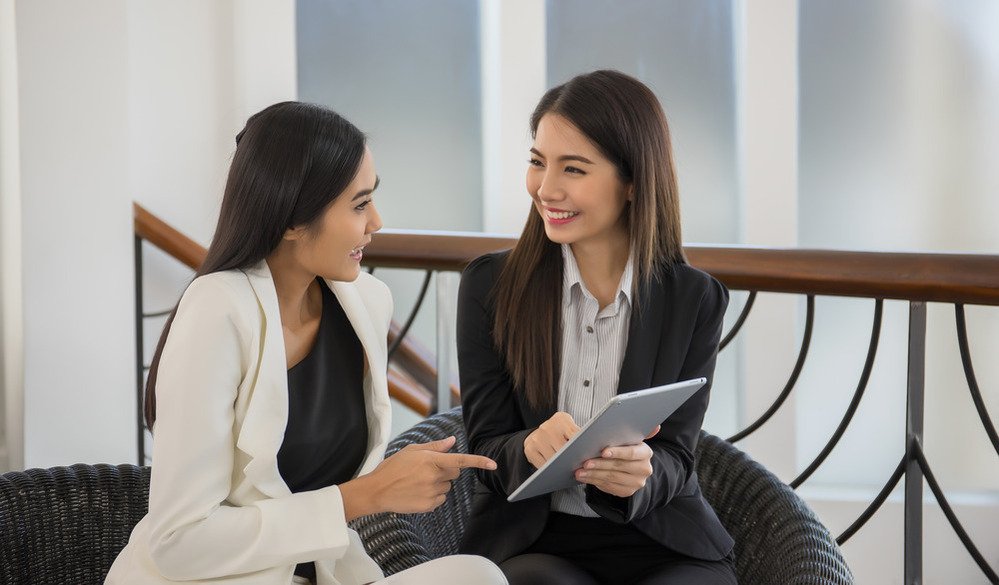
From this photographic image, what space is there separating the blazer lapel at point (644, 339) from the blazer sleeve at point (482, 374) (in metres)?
0.20

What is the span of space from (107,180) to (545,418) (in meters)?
1.65

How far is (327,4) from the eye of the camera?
11.2 feet

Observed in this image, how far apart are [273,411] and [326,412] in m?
0.15

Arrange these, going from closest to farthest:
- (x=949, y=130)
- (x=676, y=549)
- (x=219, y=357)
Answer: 1. (x=219, y=357)
2. (x=676, y=549)
3. (x=949, y=130)

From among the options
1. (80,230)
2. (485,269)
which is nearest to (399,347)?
(80,230)

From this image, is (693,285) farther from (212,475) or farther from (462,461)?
(212,475)

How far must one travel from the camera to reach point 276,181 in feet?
4.16

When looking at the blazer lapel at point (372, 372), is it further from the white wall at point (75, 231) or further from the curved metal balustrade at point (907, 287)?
the white wall at point (75, 231)

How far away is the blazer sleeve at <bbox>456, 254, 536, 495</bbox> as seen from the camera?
1.59m

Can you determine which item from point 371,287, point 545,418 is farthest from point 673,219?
point 371,287

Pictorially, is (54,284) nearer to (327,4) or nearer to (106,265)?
(106,265)

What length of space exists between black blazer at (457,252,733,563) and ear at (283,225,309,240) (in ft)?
1.24

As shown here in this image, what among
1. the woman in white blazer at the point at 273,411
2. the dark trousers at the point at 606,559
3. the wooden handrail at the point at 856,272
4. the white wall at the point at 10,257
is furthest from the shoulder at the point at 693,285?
the white wall at the point at 10,257

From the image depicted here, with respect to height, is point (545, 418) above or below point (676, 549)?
above
